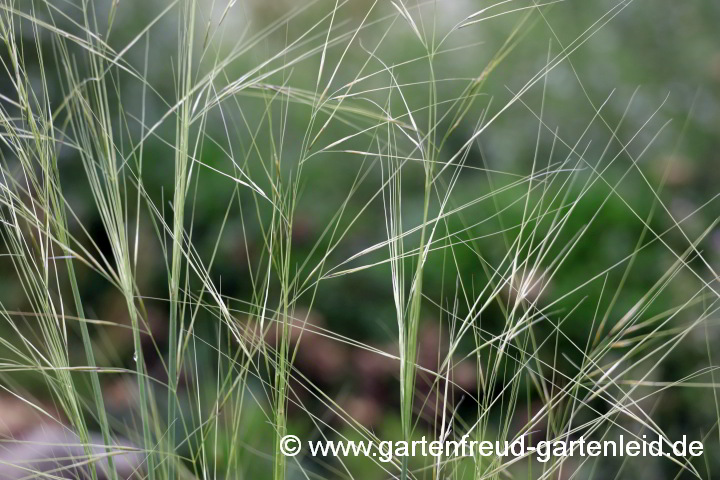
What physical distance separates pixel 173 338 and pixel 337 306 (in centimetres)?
144

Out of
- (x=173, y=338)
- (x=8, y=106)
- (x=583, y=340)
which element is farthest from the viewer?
(x=8, y=106)

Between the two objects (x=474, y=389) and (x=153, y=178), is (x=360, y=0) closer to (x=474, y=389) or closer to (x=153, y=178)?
(x=153, y=178)

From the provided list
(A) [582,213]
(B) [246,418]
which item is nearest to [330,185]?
(A) [582,213]

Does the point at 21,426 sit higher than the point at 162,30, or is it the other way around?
the point at 162,30

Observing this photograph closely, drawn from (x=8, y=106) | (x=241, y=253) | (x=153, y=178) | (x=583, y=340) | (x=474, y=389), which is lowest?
(x=474, y=389)

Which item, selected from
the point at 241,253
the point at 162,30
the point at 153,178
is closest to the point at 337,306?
the point at 241,253

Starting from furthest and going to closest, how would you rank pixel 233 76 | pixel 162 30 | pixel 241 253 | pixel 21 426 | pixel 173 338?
pixel 233 76, pixel 162 30, pixel 241 253, pixel 21 426, pixel 173 338

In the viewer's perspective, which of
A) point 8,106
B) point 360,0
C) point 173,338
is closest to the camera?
point 173,338

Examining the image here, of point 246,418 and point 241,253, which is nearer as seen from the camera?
point 246,418

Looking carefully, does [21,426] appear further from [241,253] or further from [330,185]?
[330,185]

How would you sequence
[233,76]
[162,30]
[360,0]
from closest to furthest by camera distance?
[162,30], [233,76], [360,0]

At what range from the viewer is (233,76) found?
2631 mm

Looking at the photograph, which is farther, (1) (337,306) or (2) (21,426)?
(1) (337,306)

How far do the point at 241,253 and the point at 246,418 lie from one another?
2.93 feet
